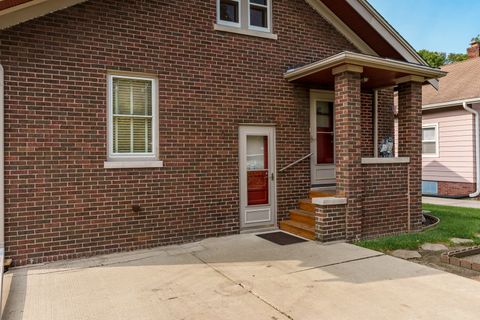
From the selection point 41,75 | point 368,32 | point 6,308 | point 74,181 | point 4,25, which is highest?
A: point 368,32

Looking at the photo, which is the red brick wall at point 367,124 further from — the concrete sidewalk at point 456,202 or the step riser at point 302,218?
the concrete sidewalk at point 456,202

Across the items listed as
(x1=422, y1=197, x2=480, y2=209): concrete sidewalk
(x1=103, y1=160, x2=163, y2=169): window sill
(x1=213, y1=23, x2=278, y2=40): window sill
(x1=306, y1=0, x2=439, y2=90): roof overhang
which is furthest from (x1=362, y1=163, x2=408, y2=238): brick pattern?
(x1=422, y1=197, x2=480, y2=209): concrete sidewalk

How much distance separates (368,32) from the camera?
28.2ft

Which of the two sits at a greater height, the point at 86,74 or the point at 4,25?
the point at 4,25

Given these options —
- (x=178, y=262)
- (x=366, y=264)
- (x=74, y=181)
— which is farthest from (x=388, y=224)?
(x=74, y=181)

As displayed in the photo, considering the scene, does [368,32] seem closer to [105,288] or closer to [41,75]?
[41,75]

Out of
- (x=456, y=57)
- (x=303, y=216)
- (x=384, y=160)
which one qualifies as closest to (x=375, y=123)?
(x=384, y=160)

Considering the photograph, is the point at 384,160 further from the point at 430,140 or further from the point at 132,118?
the point at 430,140

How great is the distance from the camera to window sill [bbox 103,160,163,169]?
6223 millimetres

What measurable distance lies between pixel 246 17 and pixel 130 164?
3790mm

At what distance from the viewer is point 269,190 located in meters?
7.79

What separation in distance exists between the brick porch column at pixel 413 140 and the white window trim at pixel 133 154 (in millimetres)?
5081

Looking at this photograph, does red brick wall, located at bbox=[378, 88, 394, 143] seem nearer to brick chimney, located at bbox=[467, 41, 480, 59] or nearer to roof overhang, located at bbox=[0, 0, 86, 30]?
roof overhang, located at bbox=[0, 0, 86, 30]

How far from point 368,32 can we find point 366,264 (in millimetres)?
5531
